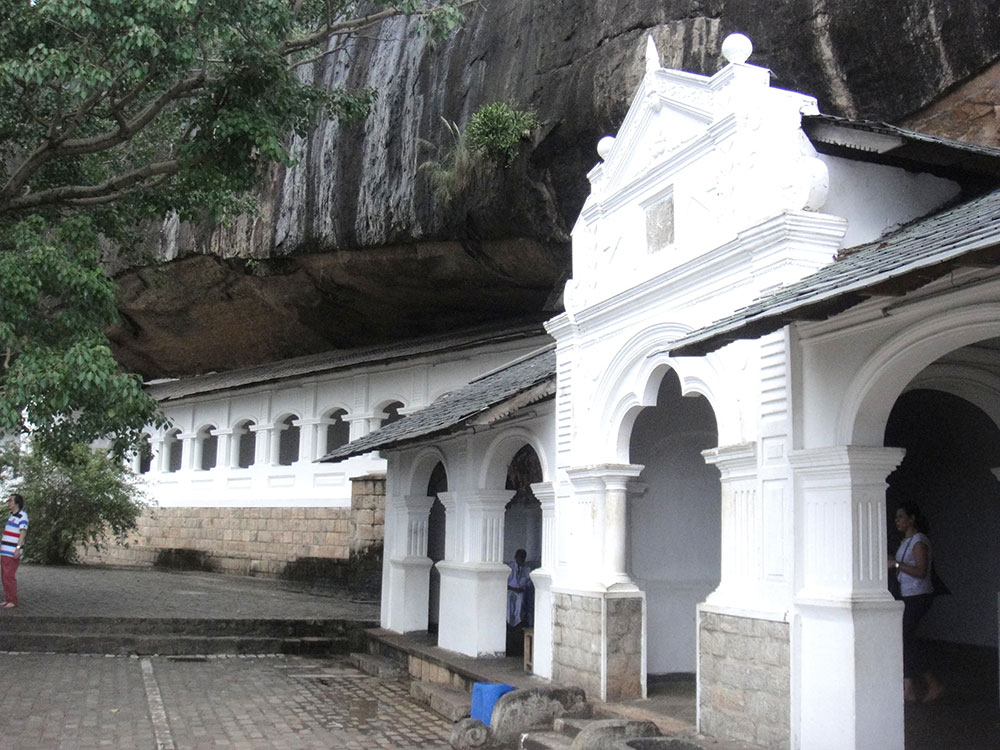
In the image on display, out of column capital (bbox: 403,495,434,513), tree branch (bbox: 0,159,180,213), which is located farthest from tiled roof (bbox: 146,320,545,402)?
tree branch (bbox: 0,159,180,213)

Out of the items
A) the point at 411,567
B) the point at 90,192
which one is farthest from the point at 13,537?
the point at 411,567

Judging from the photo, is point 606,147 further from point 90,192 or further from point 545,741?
point 90,192

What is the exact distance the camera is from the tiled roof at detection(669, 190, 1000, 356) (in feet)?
17.4

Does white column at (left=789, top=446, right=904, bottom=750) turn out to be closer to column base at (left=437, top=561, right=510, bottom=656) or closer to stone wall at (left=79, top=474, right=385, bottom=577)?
column base at (left=437, top=561, right=510, bottom=656)

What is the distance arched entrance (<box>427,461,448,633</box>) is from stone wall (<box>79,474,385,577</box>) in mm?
4548

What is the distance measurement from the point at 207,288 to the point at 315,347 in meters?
3.20

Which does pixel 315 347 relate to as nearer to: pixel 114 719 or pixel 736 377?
pixel 114 719

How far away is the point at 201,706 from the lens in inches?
427

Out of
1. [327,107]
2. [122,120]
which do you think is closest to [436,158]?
[327,107]

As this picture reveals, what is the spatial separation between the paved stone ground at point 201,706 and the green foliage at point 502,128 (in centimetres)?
897

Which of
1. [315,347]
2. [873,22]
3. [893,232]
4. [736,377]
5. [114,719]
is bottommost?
[114,719]

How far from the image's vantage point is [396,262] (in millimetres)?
21922

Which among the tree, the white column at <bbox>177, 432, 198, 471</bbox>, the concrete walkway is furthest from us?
the white column at <bbox>177, 432, 198, 471</bbox>

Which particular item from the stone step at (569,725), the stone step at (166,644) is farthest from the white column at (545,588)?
the stone step at (166,644)
